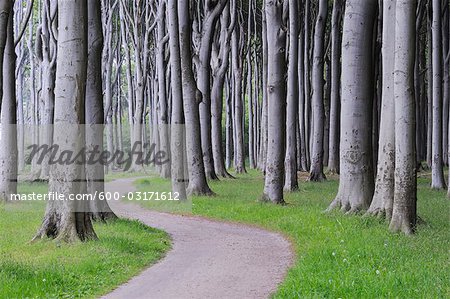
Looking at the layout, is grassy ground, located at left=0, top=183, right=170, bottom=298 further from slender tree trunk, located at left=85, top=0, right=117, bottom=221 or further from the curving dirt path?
slender tree trunk, located at left=85, top=0, right=117, bottom=221

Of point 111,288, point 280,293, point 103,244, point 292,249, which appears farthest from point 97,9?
point 280,293

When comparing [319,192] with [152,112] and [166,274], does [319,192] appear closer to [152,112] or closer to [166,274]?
[166,274]

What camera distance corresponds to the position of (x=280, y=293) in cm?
747

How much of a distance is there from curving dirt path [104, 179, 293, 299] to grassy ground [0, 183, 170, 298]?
11.4 inches

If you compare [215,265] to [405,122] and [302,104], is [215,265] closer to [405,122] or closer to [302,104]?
[405,122]

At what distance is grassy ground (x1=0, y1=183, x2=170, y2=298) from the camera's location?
7.89 m

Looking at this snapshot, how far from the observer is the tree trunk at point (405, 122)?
1166 centimetres

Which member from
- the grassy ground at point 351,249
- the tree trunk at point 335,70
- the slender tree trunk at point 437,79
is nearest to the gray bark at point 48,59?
the grassy ground at point 351,249

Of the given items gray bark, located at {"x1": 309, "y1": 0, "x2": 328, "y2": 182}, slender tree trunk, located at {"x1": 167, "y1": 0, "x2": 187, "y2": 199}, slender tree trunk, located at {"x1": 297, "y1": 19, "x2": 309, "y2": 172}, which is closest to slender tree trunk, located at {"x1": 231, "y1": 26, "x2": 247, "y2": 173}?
slender tree trunk, located at {"x1": 297, "y1": 19, "x2": 309, "y2": 172}

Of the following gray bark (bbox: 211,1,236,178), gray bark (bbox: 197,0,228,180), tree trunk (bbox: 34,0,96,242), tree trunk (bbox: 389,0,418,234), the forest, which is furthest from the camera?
gray bark (bbox: 211,1,236,178)

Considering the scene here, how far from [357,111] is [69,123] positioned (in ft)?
21.8

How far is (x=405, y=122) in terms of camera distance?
38.3 feet

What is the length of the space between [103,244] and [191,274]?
88.0 inches

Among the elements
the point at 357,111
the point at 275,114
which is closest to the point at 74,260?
the point at 357,111
